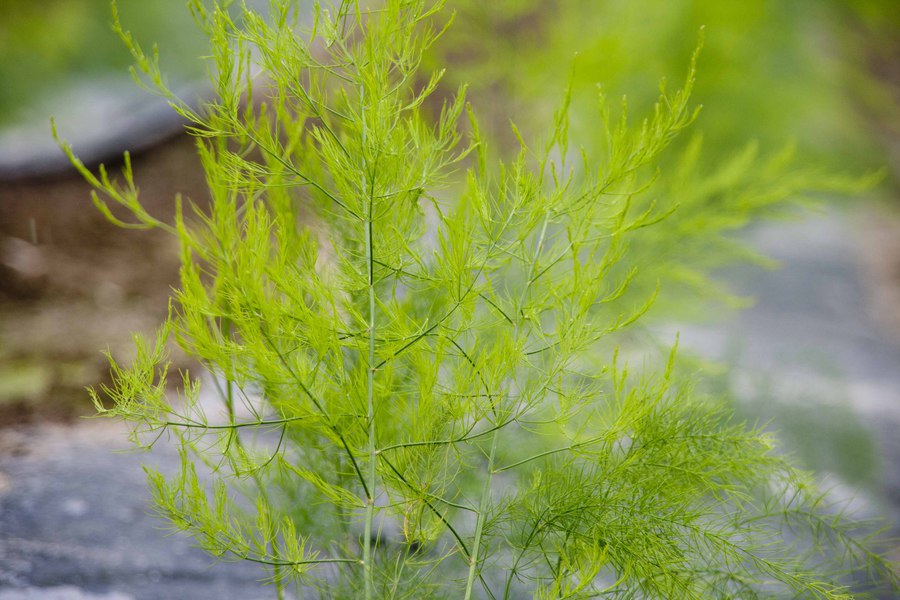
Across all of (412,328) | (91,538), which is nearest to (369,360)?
(412,328)

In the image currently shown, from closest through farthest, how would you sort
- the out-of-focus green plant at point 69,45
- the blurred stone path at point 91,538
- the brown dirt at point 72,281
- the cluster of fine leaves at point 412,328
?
the cluster of fine leaves at point 412,328
the blurred stone path at point 91,538
the brown dirt at point 72,281
the out-of-focus green plant at point 69,45

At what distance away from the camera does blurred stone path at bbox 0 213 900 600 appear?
117 cm

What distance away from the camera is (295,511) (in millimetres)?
1030

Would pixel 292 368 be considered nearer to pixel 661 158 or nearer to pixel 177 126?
pixel 661 158

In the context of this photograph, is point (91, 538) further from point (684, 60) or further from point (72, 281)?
point (684, 60)

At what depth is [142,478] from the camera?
1447 mm

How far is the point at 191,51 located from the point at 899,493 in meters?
2.54

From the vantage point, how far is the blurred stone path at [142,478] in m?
1.17

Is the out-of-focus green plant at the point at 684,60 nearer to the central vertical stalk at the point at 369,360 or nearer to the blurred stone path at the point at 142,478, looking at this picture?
the blurred stone path at the point at 142,478

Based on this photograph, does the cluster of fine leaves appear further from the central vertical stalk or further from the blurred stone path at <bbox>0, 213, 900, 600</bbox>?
the blurred stone path at <bbox>0, 213, 900, 600</bbox>

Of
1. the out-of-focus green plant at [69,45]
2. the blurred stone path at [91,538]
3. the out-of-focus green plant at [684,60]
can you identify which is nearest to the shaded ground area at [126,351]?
the blurred stone path at [91,538]

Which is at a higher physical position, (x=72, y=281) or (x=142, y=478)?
(x=72, y=281)

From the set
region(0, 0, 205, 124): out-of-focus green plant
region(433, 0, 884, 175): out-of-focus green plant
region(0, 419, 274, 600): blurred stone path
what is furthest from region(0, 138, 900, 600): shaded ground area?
region(433, 0, 884, 175): out-of-focus green plant

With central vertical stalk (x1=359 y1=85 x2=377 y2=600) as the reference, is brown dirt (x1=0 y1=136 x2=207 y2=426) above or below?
above
